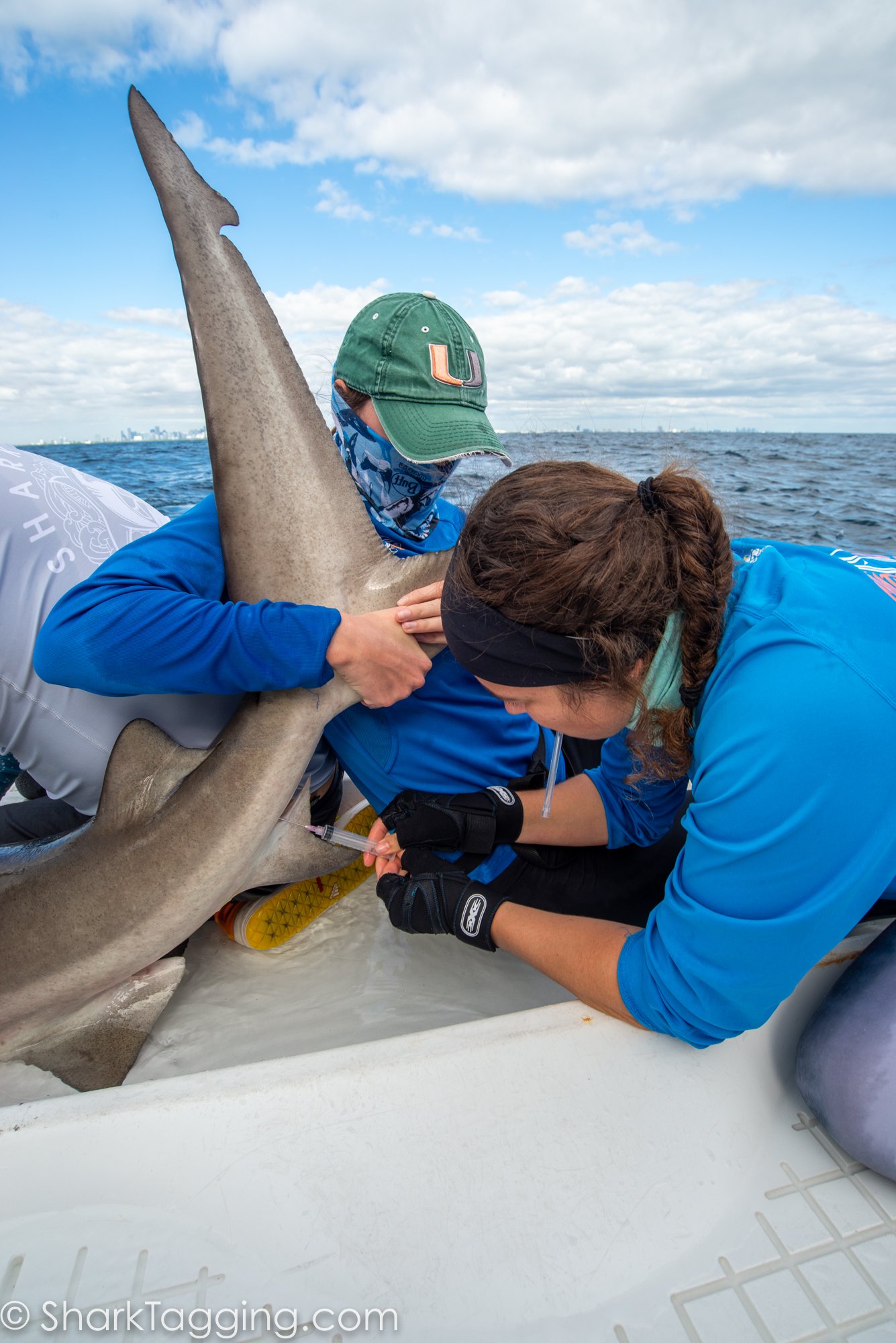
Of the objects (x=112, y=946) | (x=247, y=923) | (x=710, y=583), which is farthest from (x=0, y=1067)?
(x=710, y=583)

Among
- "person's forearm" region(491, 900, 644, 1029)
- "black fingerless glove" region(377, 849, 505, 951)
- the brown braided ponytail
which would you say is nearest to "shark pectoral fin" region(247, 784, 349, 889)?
"black fingerless glove" region(377, 849, 505, 951)

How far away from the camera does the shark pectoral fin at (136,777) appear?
1823mm

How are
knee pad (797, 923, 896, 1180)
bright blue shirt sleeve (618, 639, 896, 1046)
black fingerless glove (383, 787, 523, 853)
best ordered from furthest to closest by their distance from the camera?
black fingerless glove (383, 787, 523, 853) → knee pad (797, 923, 896, 1180) → bright blue shirt sleeve (618, 639, 896, 1046)

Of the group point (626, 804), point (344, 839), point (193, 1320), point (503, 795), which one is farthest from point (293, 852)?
point (193, 1320)

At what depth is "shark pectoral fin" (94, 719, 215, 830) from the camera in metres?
1.82

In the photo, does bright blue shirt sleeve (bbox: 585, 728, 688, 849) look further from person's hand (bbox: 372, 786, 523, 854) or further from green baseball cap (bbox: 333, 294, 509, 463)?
green baseball cap (bbox: 333, 294, 509, 463)

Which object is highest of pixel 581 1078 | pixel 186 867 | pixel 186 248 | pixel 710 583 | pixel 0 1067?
pixel 186 248

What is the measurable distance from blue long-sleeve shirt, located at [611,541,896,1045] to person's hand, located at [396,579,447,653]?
0.66 m

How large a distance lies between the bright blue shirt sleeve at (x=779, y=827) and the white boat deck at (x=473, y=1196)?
32 cm

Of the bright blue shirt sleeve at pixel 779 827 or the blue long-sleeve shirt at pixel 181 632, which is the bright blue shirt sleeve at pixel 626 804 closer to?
the blue long-sleeve shirt at pixel 181 632

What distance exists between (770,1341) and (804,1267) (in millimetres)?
145

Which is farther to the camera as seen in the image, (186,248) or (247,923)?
(247,923)

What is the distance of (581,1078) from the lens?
1424 millimetres

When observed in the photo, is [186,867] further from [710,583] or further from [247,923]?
[710,583]
